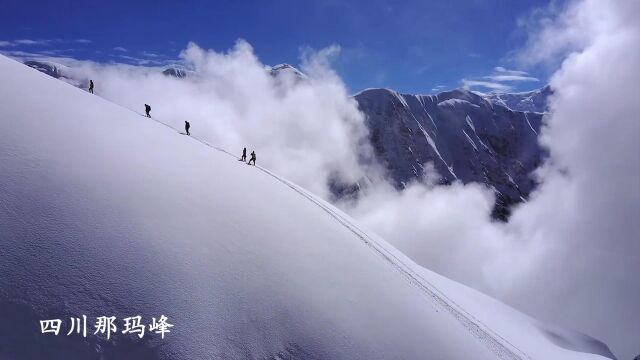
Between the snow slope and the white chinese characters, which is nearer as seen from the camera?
the white chinese characters

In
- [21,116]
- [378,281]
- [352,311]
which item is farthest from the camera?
[378,281]

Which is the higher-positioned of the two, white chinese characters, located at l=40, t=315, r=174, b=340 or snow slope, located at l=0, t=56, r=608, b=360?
snow slope, located at l=0, t=56, r=608, b=360

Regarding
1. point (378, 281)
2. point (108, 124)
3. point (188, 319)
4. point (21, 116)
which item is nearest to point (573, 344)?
point (378, 281)

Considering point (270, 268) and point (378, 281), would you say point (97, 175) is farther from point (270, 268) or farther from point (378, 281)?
point (378, 281)

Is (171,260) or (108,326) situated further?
(171,260)

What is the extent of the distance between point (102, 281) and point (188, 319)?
367cm

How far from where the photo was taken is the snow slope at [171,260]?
48.1 feet

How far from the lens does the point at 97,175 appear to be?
2123 cm

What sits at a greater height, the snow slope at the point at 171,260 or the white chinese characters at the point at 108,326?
the snow slope at the point at 171,260

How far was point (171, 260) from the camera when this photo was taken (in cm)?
1786

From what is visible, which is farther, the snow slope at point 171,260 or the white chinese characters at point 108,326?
the snow slope at point 171,260

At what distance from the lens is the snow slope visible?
1467 cm

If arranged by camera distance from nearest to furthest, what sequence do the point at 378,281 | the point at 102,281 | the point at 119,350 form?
the point at 119,350, the point at 102,281, the point at 378,281

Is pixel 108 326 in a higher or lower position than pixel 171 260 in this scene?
lower
